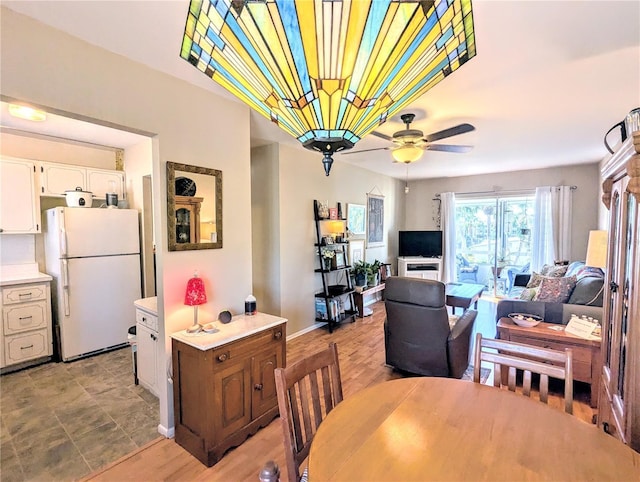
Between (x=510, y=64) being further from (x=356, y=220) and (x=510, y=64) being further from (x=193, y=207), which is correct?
(x=356, y=220)

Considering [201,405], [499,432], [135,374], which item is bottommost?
[135,374]

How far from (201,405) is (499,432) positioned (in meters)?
1.68

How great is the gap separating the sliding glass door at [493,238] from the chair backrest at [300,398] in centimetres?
582

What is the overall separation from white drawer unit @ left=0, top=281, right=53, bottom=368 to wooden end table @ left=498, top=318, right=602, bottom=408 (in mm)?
4791

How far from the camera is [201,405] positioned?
198cm

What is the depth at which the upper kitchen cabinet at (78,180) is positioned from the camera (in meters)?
3.56

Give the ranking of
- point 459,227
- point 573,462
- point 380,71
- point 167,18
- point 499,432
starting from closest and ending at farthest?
point 380,71 → point 573,462 → point 499,432 → point 167,18 → point 459,227

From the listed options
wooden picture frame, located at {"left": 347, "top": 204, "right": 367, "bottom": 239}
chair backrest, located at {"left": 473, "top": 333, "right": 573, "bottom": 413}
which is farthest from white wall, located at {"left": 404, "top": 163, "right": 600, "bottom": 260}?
chair backrest, located at {"left": 473, "top": 333, "right": 573, "bottom": 413}

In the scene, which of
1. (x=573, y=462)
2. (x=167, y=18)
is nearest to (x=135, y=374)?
(x=167, y=18)

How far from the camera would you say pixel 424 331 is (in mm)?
2848

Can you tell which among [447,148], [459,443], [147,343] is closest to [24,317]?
[147,343]

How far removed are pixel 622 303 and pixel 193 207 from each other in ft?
8.42

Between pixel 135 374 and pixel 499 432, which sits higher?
pixel 499 432

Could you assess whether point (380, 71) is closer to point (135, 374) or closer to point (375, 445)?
point (375, 445)
